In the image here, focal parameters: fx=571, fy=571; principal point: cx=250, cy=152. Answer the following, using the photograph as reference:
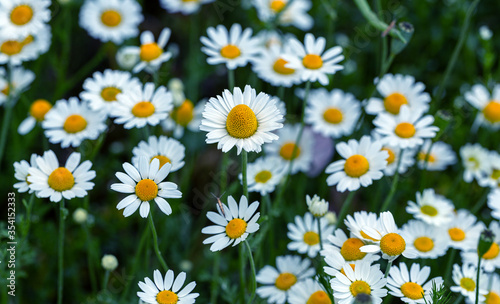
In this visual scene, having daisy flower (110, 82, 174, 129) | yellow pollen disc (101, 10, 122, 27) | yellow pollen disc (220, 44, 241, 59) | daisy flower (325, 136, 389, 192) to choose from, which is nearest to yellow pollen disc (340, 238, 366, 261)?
daisy flower (325, 136, 389, 192)

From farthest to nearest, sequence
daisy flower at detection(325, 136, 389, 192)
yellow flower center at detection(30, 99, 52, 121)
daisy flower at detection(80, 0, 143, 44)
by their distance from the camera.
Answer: daisy flower at detection(80, 0, 143, 44), yellow flower center at detection(30, 99, 52, 121), daisy flower at detection(325, 136, 389, 192)

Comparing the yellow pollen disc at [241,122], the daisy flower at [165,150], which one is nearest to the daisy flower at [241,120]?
the yellow pollen disc at [241,122]

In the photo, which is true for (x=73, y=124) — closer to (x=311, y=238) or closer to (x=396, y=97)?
(x=311, y=238)

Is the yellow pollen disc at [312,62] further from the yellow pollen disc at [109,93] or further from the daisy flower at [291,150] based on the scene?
the yellow pollen disc at [109,93]

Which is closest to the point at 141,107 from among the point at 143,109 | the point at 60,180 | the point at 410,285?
the point at 143,109

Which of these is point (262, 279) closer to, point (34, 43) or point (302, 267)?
point (302, 267)

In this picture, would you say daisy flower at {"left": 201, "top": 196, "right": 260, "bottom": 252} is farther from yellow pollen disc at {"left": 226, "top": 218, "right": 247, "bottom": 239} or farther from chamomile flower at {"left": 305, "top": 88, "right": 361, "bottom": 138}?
chamomile flower at {"left": 305, "top": 88, "right": 361, "bottom": 138}
